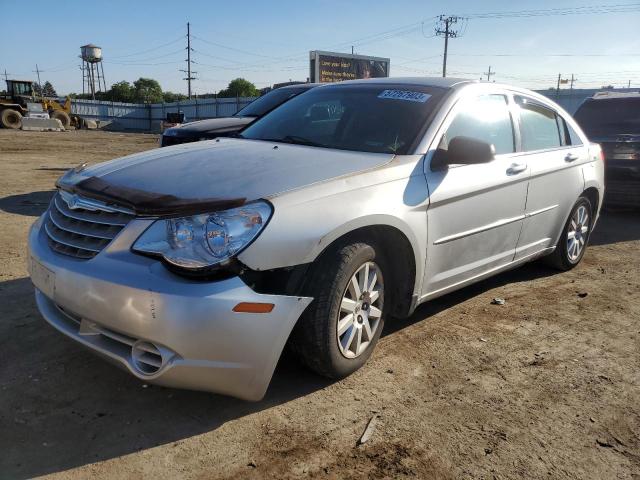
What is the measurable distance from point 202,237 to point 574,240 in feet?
13.5

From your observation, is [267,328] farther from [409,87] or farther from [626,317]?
[626,317]

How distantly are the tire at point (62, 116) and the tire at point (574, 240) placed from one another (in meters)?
39.1

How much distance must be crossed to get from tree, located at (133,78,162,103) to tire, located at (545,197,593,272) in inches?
3405

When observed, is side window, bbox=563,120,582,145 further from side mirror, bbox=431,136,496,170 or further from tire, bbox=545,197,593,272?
side mirror, bbox=431,136,496,170

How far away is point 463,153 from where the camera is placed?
3344 mm

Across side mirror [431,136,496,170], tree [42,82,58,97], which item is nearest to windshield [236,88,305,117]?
side mirror [431,136,496,170]

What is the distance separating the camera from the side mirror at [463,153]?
3336mm

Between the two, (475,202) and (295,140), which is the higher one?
(295,140)

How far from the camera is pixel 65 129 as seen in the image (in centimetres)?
3788

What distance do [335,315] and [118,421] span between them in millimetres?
1170

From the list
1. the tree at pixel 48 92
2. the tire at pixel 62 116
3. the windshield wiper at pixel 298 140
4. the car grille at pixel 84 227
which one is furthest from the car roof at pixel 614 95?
the tree at pixel 48 92

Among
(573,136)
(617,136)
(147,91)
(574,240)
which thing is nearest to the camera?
(573,136)

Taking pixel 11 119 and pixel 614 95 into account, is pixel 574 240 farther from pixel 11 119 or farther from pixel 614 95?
pixel 11 119

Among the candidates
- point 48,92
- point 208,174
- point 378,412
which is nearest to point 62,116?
point 48,92
